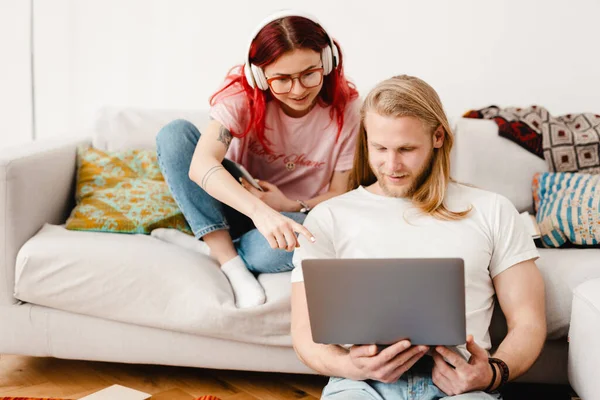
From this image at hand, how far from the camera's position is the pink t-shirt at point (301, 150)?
1833 mm

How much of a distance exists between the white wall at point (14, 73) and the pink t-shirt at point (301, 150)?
145cm

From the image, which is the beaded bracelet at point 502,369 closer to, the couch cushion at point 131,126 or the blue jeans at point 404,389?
the blue jeans at point 404,389

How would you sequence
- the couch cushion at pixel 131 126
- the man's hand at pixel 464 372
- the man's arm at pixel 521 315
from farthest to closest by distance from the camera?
the couch cushion at pixel 131 126
the man's arm at pixel 521 315
the man's hand at pixel 464 372

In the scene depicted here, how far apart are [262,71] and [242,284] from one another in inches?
20.9

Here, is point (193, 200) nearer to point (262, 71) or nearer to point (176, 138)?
point (176, 138)

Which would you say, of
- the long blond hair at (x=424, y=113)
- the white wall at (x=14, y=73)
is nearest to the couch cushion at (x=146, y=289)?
the long blond hair at (x=424, y=113)

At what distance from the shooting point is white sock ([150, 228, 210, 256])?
72.3 inches

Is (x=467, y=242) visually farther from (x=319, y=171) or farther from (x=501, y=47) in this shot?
(x=501, y=47)

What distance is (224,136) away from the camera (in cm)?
171

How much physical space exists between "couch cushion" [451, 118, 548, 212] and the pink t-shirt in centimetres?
42

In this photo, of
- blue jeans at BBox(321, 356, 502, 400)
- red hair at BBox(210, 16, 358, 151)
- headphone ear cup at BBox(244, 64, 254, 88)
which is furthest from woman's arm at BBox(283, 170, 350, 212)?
blue jeans at BBox(321, 356, 502, 400)

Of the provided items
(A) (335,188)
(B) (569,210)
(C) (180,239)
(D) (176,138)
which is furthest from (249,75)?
(B) (569,210)

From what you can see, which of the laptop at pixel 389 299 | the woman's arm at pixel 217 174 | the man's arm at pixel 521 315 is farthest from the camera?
the woman's arm at pixel 217 174

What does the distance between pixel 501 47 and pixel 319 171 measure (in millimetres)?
1010
